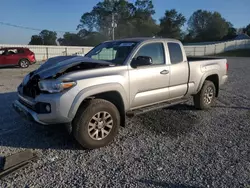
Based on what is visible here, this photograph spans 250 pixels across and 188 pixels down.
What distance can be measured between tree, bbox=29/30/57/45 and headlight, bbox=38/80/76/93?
6219 centimetres

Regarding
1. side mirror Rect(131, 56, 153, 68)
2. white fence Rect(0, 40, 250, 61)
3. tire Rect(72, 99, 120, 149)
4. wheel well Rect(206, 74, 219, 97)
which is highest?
white fence Rect(0, 40, 250, 61)

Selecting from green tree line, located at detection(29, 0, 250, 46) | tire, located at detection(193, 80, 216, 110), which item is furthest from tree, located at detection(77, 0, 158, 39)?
tire, located at detection(193, 80, 216, 110)

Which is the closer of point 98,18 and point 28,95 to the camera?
point 28,95

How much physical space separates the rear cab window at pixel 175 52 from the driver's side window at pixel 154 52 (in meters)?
0.24

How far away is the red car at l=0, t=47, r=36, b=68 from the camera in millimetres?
16422

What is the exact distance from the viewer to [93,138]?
368cm

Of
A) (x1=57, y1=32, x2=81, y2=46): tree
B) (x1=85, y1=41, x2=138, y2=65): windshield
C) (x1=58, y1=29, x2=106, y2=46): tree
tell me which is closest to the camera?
(x1=85, y1=41, x2=138, y2=65): windshield

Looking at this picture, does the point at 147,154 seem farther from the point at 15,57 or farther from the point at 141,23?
the point at 141,23

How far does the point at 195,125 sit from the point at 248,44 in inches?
2254

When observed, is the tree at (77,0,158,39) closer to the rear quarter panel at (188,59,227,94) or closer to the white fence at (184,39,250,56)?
the white fence at (184,39,250,56)

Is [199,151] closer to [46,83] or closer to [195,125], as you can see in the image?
[195,125]

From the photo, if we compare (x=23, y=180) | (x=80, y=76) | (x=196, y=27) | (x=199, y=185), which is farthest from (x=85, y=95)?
(x=196, y=27)

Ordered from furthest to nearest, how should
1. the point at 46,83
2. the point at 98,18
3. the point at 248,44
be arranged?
1. the point at 98,18
2. the point at 248,44
3. the point at 46,83

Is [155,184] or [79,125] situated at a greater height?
[79,125]
